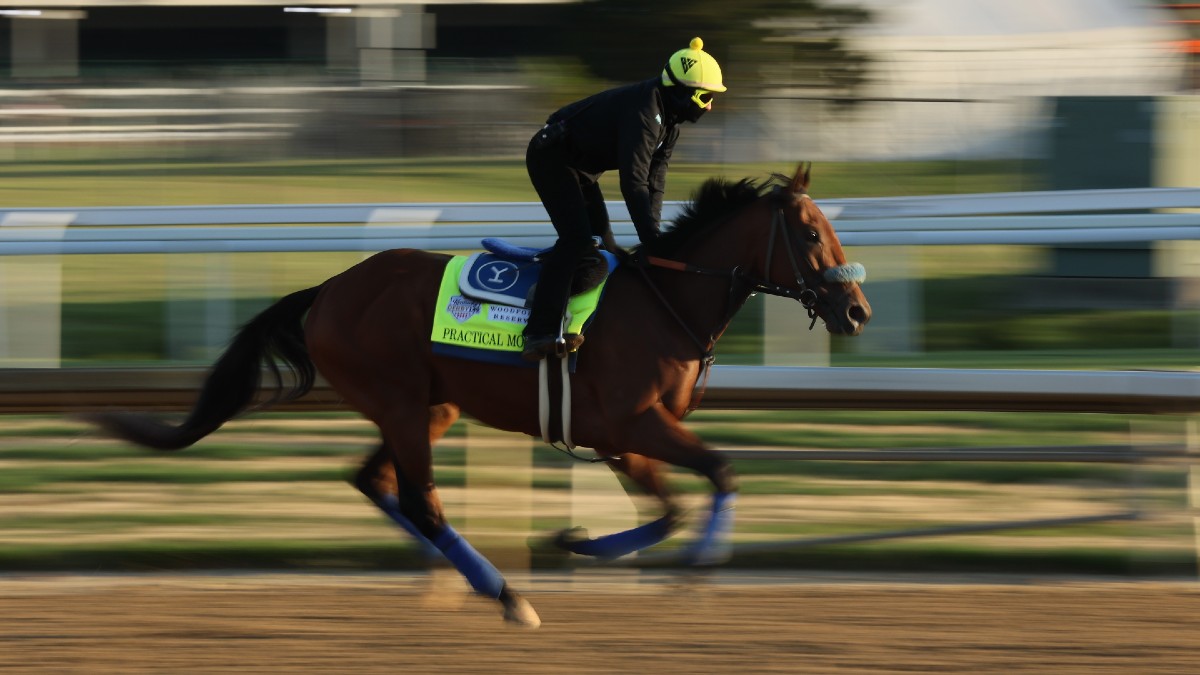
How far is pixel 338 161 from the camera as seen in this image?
16203 millimetres

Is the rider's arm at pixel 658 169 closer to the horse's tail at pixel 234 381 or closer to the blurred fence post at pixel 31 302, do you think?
the horse's tail at pixel 234 381

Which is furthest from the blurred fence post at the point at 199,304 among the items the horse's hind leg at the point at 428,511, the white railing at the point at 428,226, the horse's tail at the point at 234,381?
the horse's hind leg at the point at 428,511

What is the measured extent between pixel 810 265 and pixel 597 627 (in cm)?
128

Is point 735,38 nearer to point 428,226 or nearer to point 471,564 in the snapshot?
point 428,226

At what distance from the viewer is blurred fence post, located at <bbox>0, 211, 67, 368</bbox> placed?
7.53m

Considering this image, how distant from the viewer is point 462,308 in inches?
208

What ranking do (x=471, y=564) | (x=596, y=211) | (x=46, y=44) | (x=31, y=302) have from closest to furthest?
(x=471, y=564) → (x=596, y=211) → (x=31, y=302) → (x=46, y=44)

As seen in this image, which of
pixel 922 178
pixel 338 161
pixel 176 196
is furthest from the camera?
pixel 338 161

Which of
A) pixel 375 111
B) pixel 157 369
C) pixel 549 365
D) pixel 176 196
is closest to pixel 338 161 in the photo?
pixel 375 111

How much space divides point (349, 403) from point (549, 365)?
0.77 m

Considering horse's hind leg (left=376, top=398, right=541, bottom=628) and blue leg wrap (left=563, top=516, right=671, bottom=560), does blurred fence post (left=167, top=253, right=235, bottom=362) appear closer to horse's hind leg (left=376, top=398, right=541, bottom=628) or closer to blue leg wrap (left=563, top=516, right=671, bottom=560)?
horse's hind leg (left=376, top=398, right=541, bottom=628)

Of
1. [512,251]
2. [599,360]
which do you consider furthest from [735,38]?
[599,360]

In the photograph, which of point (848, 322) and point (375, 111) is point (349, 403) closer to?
point (848, 322)

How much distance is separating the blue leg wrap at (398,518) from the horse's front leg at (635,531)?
488 mm
